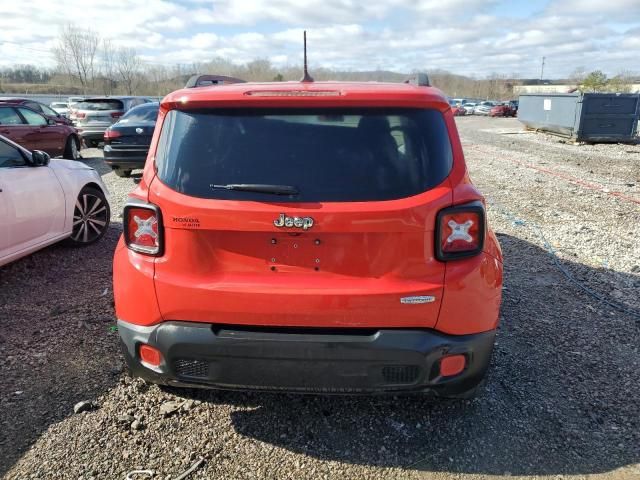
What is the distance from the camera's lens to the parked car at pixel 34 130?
1170 centimetres

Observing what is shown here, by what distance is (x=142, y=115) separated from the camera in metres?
11.9

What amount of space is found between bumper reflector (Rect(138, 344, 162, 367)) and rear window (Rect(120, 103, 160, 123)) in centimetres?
984

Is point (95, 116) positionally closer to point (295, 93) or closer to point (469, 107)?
point (295, 93)

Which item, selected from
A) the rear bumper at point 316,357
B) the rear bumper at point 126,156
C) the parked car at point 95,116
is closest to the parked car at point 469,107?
the parked car at point 95,116

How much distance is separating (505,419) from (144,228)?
2.24 metres

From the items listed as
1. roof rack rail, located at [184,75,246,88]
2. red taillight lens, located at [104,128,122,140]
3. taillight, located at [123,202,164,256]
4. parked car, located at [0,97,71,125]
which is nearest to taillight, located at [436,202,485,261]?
taillight, located at [123,202,164,256]

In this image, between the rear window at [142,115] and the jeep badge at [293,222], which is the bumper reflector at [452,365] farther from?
the rear window at [142,115]

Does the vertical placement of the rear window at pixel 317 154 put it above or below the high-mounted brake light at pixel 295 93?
below

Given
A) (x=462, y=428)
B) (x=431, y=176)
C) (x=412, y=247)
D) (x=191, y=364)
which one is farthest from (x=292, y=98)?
(x=462, y=428)

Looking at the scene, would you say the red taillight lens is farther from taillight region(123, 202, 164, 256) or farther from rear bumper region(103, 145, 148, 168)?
taillight region(123, 202, 164, 256)

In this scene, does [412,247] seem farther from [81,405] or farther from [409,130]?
[81,405]

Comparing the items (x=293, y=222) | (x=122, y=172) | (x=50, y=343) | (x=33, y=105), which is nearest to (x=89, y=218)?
(x=50, y=343)

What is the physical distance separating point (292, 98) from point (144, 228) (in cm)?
95

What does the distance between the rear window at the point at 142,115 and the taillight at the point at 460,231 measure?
409 inches
